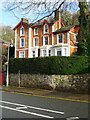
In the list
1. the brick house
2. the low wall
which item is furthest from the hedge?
the brick house

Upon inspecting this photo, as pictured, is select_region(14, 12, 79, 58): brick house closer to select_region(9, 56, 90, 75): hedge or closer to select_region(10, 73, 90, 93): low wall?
select_region(9, 56, 90, 75): hedge

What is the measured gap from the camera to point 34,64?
32.4 metres

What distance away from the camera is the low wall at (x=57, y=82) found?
26.3m

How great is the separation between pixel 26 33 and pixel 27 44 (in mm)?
2191

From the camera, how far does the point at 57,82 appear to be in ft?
93.6

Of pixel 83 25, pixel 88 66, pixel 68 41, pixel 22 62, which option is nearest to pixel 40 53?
pixel 68 41

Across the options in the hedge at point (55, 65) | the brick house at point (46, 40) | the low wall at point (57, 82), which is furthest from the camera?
the brick house at point (46, 40)

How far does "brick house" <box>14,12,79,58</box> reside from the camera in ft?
160

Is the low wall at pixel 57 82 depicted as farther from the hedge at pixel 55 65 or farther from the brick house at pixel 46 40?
the brick house at pixel 46 40

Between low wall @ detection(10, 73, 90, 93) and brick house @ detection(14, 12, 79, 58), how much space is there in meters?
15.2

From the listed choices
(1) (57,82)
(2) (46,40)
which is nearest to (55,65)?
(1) (57,82)

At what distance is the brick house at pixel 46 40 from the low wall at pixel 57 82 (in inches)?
598

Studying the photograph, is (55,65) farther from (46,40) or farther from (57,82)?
(46,40)

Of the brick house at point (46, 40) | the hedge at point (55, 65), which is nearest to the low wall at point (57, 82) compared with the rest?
the hedge at point (55, 65)
